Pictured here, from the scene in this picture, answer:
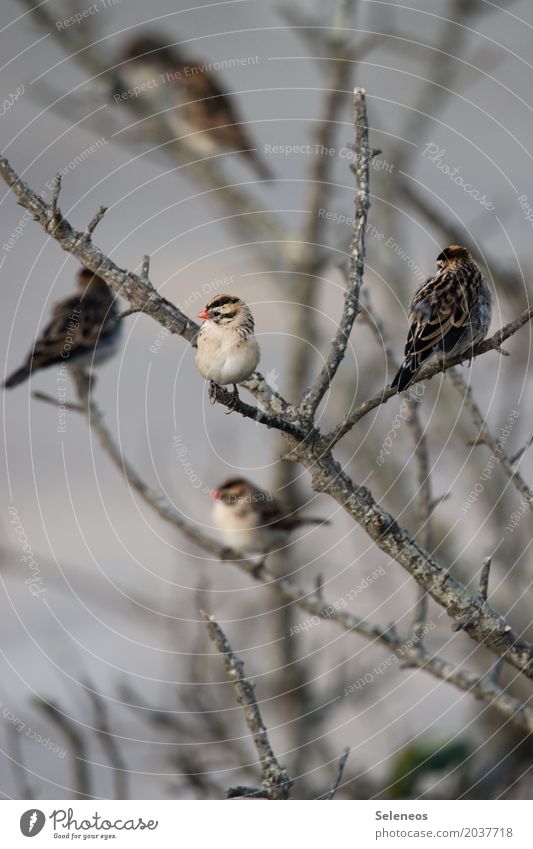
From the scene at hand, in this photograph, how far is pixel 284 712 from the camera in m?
3.12

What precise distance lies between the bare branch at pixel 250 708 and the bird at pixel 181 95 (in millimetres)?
1978

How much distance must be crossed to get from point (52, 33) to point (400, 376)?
1475 mm

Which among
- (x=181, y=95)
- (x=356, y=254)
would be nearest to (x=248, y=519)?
(x=356, y=254)

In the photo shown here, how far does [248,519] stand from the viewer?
9.52 feet

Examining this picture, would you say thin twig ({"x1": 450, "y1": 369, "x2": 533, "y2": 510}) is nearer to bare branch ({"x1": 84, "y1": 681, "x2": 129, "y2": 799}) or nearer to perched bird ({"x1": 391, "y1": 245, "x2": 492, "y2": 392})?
perched bird ({"x1": 391, "y1": 245, "x2": 492, "y2": 392})

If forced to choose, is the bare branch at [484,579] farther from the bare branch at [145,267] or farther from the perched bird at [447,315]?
the bare branch at [145,267]

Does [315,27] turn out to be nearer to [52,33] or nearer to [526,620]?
[52,33]

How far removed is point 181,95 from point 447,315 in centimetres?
201

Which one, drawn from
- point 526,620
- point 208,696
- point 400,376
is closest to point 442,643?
point 526,620

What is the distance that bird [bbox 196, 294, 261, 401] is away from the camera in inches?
61.0

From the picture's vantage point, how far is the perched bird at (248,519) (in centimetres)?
285

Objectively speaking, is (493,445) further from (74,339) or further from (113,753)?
(74,339)

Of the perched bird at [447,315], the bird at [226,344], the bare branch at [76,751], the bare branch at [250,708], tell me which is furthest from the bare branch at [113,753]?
the perched bird at [447,315]

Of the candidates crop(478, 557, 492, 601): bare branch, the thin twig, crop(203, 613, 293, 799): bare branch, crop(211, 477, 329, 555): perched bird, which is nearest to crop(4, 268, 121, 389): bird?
crop(211, 477, 329, 555): perched bird
